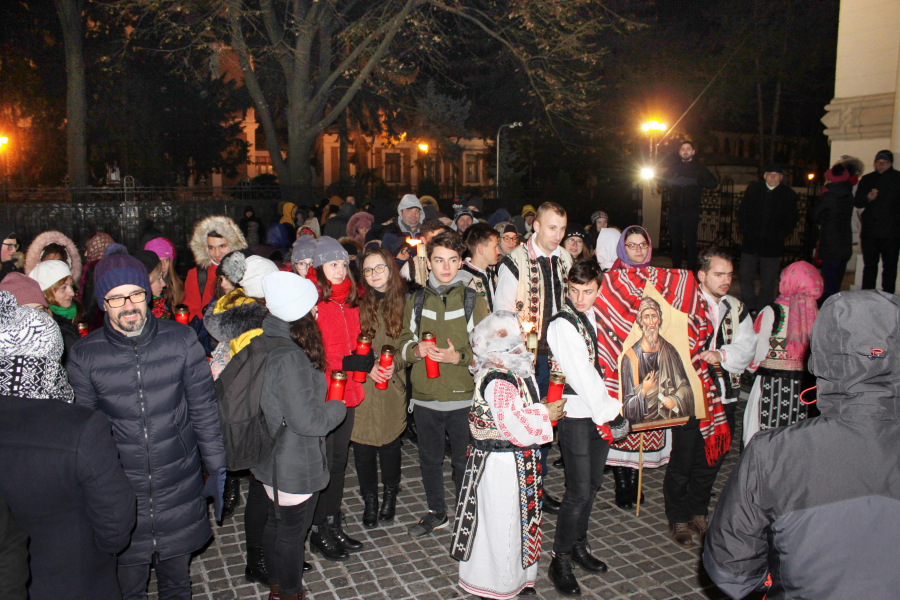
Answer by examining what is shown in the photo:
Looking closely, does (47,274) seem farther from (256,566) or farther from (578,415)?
(578,415)

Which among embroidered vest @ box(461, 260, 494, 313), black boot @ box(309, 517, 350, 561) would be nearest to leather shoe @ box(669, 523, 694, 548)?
embroidered vest @ box(461, 260, 494, 313)

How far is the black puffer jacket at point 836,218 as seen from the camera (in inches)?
387

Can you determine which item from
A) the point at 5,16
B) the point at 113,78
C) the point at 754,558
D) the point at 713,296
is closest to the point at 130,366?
the point at 754,558

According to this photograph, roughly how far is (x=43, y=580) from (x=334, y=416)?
1.45 meters

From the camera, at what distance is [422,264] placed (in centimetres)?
600

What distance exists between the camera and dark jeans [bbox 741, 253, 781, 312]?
1005cm

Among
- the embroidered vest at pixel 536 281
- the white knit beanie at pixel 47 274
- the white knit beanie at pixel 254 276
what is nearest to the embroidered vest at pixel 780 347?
the embroidered vest at pixel 536 281

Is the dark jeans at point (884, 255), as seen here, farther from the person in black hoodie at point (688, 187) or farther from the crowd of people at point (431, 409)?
the crowd of people at point (431, 409)

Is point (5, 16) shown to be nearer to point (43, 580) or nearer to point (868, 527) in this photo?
point (43, 580)

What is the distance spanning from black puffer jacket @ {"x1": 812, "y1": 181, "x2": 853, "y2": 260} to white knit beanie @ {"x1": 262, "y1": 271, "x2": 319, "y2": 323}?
29.6ft

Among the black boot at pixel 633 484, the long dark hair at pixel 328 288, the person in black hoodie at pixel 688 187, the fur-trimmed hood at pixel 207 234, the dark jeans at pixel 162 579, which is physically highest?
the person in black hoodie at pixel 688 187

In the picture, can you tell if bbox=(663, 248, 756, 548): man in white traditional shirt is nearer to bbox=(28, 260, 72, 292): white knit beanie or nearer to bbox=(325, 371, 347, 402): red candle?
bbox=(325, 371, 347, 402): red candle

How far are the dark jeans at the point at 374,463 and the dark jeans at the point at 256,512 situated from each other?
3.26 feet

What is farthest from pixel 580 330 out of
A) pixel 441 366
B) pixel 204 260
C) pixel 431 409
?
pixel 204 260
